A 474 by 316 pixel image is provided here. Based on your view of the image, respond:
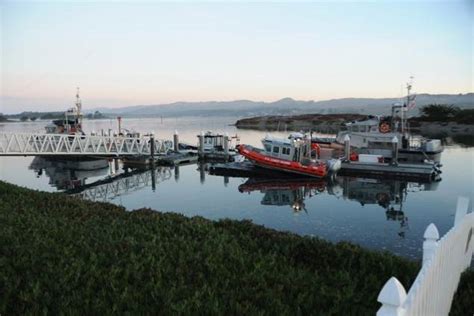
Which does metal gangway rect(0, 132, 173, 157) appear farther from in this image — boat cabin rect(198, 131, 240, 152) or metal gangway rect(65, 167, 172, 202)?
boat cabin rect(198, 131, 240, 152)

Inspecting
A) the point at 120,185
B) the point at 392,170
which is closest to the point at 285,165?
the point at 392,170

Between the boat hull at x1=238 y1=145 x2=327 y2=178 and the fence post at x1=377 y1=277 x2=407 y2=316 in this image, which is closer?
the fence post at x1=377 y1=277 x2=407 y2=316

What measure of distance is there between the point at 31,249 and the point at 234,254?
10.1 feet

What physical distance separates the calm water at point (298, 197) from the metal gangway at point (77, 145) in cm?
182

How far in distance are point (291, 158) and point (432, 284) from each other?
85.8ft

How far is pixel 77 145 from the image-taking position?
33719 millimetres

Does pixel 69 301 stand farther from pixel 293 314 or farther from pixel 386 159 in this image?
pixel 386 159

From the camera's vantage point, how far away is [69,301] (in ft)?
14.9

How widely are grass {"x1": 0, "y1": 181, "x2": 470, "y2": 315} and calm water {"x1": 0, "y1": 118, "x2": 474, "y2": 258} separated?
24.6ft

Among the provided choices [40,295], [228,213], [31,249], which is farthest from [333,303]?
[228,213]

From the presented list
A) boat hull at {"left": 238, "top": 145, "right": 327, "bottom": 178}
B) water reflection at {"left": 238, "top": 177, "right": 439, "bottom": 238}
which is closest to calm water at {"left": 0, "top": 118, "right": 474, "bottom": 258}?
water reflection at {"left": 238, "top": 177, "right": 439, "bottom": 238}

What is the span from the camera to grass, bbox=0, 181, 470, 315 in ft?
15.1

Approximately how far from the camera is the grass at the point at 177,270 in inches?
181

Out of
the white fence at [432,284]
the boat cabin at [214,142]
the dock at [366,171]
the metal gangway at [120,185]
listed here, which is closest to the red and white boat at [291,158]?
the dock at [366,171]
